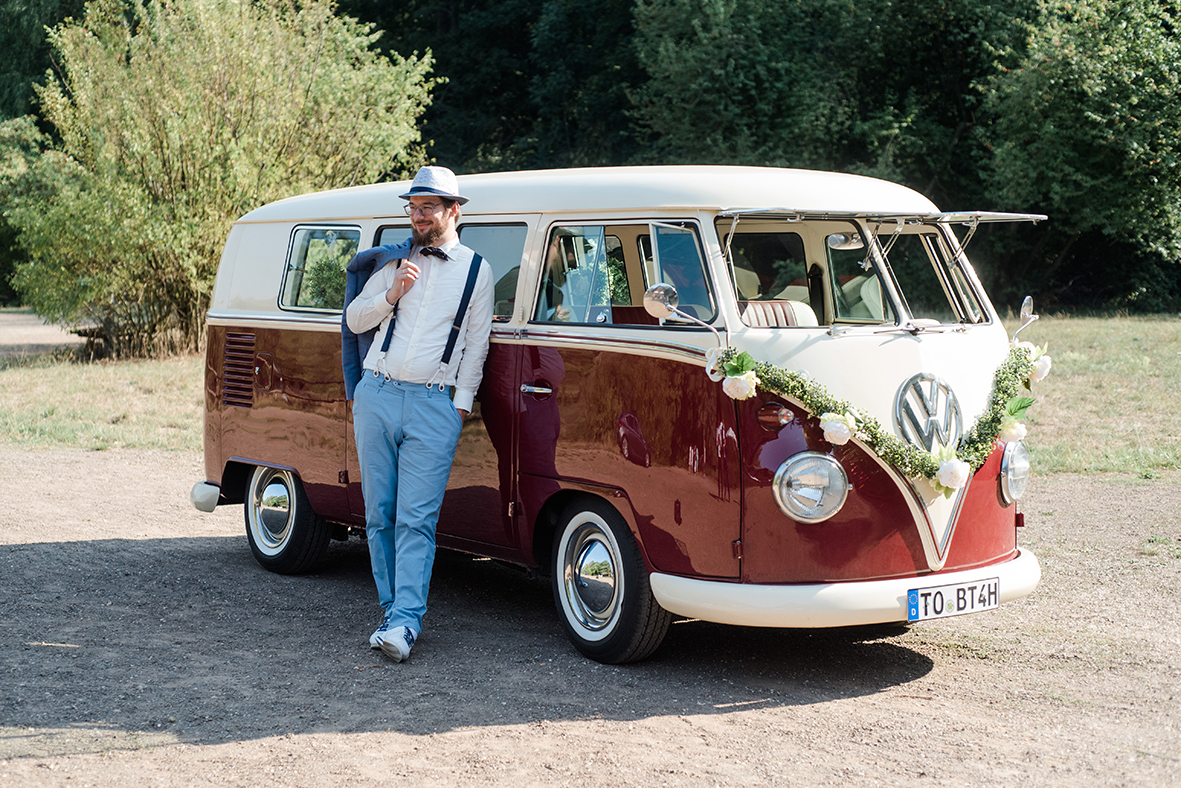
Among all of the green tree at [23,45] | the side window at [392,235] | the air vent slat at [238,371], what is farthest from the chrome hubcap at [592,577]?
the green tree at [23,45]

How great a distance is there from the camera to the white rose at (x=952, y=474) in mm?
5227

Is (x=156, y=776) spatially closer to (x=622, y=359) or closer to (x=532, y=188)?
(x=622, y=359)

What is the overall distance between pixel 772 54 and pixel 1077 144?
24.7 feet

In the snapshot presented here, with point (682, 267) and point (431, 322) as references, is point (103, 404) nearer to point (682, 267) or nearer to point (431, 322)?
point (431, 322)

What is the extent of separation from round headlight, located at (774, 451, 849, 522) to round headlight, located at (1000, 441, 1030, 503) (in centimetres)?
99

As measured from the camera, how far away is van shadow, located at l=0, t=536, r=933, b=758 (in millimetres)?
5008

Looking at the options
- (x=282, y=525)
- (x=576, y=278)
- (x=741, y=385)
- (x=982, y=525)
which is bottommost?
(x=282, y=525)

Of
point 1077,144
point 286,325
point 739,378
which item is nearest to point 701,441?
point 739,378

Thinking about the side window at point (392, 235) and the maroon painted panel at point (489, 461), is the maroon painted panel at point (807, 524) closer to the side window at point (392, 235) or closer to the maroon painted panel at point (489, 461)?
the maroon painted panel at point (489, 461)

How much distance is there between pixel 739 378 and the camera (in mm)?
5039

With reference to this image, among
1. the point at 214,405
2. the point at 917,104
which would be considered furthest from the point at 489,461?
the point at 917,104

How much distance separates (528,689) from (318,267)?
3117 millimetres

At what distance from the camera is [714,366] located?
518 centimetres

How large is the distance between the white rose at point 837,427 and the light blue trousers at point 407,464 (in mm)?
1816
